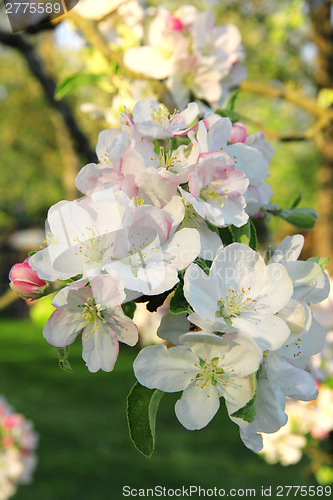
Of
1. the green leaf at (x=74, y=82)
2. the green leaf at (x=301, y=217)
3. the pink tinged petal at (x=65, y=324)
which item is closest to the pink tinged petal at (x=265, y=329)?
the pink tinged petal at (x=65, y=324)

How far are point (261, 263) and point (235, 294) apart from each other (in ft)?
0.19

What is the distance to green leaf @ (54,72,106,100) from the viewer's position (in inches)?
67.4

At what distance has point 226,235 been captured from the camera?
2.76ft

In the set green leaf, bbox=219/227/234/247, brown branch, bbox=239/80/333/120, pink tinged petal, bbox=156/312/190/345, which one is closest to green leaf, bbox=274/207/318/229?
green leaf, bbox=219/227/234/247

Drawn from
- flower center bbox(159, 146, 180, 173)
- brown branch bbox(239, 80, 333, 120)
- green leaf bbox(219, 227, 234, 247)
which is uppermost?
flower center bbox(159, 146, 180, 173)

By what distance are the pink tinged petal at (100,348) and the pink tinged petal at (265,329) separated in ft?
0.58

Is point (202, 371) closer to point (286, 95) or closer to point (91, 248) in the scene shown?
point (91, 248)

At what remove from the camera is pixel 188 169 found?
0.81 m

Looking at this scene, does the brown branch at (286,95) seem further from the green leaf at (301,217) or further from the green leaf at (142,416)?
the green leaf at (142,416)

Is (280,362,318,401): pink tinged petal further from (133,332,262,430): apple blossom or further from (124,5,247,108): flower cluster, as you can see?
(124,5,247,108): flower cluster

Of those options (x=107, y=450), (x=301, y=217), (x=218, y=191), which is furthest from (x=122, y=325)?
(x=107, y=450)

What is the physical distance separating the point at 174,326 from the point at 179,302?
0.06 meters

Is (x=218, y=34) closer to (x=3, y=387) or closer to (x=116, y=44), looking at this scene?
(x=116, y=44)

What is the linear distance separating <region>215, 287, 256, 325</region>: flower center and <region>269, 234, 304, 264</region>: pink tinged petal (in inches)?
3.2
